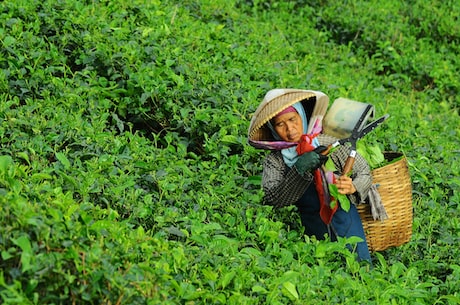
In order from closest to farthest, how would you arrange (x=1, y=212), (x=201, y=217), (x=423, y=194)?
1. (x=1, y=212)
2. (x=201, y=217)
3. (x=423, y=194)

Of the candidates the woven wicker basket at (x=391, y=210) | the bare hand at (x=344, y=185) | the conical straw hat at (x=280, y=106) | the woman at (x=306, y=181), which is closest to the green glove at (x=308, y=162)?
the woman at (x=306, y=181)

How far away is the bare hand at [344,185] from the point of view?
4.47 metres

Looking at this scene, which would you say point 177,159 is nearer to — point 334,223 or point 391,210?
point 334,223

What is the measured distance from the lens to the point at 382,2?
969cm

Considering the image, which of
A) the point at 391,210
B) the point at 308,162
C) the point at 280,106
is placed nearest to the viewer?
the point at 308,162

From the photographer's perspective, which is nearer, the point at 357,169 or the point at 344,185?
the point at 344,185

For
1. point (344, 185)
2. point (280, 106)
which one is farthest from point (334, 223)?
point (280, 106)

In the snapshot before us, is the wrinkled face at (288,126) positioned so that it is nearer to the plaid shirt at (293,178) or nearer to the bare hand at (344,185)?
the plaid shirt at (293,178)

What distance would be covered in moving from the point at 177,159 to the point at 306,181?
40.8 inches

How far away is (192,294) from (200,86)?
2624 mm

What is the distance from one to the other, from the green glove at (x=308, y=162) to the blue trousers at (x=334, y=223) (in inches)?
7.2

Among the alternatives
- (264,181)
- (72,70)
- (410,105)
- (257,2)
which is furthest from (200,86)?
(257,2)

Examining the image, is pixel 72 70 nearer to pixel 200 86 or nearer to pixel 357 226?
pixel 200 86

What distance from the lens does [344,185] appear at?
176 inches
